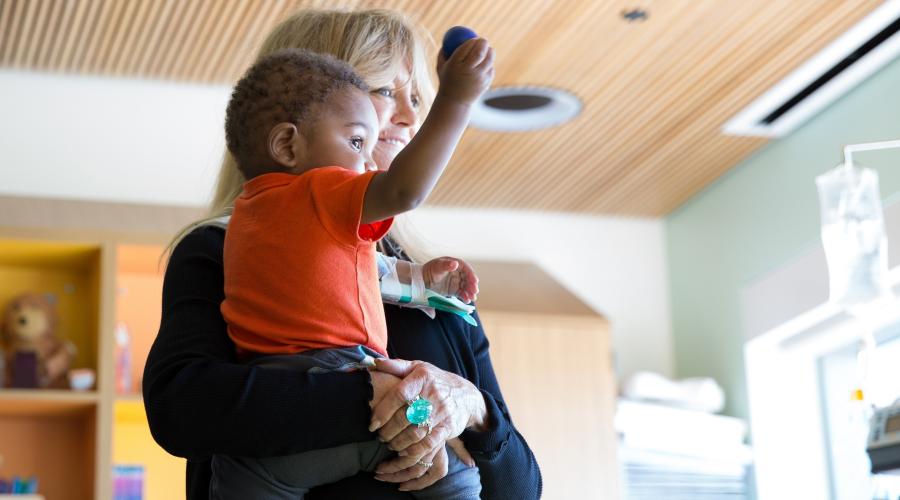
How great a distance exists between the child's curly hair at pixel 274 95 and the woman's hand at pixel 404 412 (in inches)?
10.2

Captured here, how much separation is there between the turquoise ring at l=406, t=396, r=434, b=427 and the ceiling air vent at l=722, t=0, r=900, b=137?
2787mm

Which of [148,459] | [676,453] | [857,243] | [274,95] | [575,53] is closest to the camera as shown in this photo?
[274,95]

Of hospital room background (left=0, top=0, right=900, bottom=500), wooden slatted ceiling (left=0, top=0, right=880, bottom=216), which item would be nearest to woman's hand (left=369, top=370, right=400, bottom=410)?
hospital room background (left=0, top=0, right=900, bottom=500)

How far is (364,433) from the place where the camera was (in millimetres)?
1173

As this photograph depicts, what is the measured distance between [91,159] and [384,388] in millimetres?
3329

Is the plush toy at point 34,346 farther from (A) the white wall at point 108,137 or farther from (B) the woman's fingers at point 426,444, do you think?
(B) the woman's fingers at point 426,444

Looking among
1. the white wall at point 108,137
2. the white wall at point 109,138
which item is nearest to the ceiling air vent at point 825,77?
the white wall at point 109,138

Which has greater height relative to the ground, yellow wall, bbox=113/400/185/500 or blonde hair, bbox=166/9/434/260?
blonde hair, bbox=166/9/434/260

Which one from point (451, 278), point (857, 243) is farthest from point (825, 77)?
point (451, 278)

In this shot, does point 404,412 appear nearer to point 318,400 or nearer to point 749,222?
point 318,400

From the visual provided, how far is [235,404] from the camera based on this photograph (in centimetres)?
116

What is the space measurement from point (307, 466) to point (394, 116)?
1.76 ft

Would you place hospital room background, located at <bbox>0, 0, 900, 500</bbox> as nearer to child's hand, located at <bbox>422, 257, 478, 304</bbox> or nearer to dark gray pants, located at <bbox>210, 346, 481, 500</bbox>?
child's hand, located at <bbox>422, 257, 478, 304</bbox>

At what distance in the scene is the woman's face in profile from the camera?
4.99 ft
